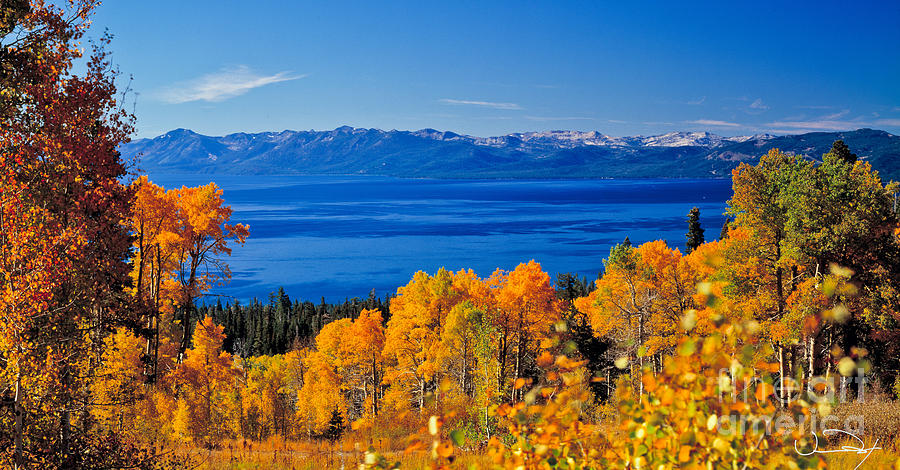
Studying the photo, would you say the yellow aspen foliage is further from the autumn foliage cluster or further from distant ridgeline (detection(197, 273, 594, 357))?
distant ridgeline (detection(197, 273, 594, 357))

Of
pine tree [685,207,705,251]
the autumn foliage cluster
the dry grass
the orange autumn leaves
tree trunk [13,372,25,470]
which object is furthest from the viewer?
pine tree [685,207,705,251]

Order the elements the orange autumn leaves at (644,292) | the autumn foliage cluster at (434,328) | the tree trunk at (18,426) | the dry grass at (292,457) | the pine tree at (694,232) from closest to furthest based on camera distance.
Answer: the autumn foliage cluster at (434,328), the tree trunk at (18,426), the dry grass at (292,457), the orange autumn leaves at (644,292), the pine tree at (694,232)

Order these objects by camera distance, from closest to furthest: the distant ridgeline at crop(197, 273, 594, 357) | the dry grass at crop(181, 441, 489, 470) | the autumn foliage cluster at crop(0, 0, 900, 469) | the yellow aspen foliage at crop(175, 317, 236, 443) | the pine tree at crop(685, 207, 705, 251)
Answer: the autumn foliage cluster at crop(0, 0, 900, 469), the dry grass at crop(181, 441, 489, 470), the yellow aspen foliage at crop(175, 317, 236, 443), the pine tree at crop(685, 207, 705, 251), the distant ridgeline at crop(197, 273, 594, 357)

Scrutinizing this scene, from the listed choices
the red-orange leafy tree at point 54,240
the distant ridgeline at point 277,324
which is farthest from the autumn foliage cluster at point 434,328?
the distant ridgeline at point 277,324

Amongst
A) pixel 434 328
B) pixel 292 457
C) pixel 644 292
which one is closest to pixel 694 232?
pixel 644 292

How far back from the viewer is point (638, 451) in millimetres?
3121

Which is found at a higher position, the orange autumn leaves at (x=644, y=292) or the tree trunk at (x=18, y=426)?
the tree trunk at (x=18, y=426)

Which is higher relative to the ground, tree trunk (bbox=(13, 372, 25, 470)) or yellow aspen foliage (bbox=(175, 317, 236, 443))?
tree trunk (bbox=(13, 372, 25, 470))

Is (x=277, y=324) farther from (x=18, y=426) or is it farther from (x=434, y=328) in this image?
(x=18, y=426)

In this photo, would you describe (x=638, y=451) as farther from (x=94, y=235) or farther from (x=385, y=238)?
(x=385, y=238)

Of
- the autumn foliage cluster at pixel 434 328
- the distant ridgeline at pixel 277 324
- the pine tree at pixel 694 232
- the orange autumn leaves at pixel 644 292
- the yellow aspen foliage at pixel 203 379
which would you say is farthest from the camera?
the distant ridgeline at pixel 277 324

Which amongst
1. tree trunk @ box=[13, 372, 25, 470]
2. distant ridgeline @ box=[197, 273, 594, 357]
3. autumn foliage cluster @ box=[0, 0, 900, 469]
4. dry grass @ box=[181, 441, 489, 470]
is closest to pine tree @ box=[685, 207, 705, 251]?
autumn foliage cluster @ box=[0, 0, 900, 469]

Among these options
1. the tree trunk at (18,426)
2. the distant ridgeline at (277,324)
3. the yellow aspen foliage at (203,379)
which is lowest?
the distant ridgeline at (277,324)

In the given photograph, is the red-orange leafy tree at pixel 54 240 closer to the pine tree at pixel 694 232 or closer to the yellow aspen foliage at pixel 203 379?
the yellow aspen foliage at pixel 203 379
